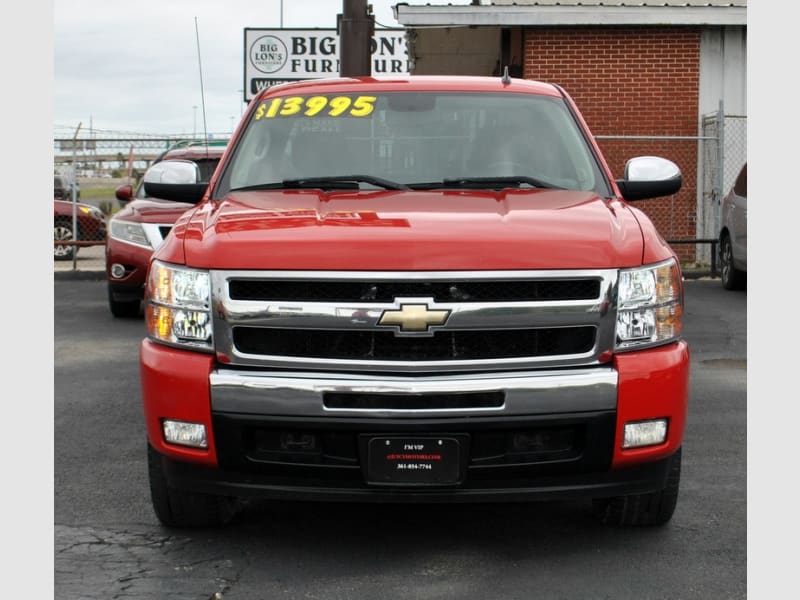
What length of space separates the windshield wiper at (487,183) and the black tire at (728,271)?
10.7 m

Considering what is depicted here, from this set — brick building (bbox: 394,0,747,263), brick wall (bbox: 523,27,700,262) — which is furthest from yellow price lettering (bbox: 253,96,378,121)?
brick wall (bbox: 523,27,700,262)

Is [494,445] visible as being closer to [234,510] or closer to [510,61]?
[234,510]

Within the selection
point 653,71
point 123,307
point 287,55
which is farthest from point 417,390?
point 287,55

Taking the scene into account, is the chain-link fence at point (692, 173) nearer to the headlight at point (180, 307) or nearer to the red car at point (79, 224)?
the red car at point (79, 224)

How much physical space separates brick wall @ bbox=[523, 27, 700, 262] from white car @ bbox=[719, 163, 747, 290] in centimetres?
288

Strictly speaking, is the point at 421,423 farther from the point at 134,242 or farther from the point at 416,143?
the point at 134,242

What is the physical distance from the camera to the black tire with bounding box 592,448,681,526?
5.11 metres

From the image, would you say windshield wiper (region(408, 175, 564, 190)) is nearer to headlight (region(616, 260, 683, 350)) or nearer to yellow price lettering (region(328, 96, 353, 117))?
yellow price lettering (region(328, 96, 353, 117))

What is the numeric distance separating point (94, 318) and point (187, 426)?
31.0 feet

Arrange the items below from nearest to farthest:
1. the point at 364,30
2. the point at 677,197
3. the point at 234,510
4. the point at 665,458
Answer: the point at 665,458 → the point at 234,510 → the point at 364,30 → the point at 677,197

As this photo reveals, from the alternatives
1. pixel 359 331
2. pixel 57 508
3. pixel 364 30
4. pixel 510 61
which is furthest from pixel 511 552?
pixel 510 61

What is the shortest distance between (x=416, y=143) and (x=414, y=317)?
5.27 ft

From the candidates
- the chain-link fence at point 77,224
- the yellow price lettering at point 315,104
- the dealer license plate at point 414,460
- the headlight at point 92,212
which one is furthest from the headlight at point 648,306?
the headlight at point 92,212

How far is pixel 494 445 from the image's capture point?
457 cm
